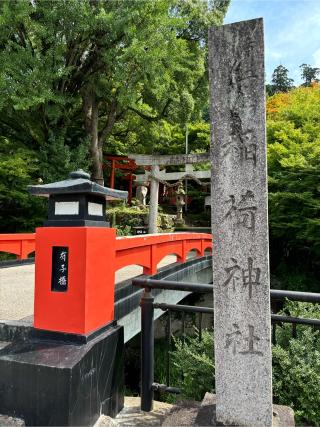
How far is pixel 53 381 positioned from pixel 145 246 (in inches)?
129

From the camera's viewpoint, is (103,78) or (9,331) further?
(103,78)

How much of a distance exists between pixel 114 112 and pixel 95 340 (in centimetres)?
1429

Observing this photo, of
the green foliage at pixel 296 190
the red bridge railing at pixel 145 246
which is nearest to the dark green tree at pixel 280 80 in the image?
the green foliage at pixel 296 190

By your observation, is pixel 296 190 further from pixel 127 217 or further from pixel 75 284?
pixel 75 284

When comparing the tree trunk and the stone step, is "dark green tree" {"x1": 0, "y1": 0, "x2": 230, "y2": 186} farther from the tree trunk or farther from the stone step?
the stone step

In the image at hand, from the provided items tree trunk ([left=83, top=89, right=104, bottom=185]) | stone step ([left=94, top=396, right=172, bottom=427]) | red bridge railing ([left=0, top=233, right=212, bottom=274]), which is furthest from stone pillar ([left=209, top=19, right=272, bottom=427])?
tree trunk ([left=83, top=89, right=104, bottom=185])


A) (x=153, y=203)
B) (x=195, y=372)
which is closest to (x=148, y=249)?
(x=195, y=372)

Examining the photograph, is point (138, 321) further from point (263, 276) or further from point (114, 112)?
point (114, 112)

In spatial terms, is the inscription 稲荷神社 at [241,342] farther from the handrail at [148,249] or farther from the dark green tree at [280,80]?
the dark green tree at [280,80]

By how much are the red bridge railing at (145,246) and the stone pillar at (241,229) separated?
211 cm

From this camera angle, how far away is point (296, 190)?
39.3ft

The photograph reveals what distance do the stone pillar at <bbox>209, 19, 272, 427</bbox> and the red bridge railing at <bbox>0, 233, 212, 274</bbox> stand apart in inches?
82.9

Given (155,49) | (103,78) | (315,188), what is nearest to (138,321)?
(315,188)

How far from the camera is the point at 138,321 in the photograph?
4.99m
